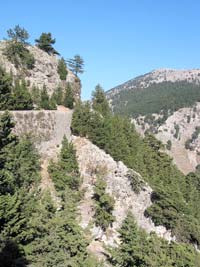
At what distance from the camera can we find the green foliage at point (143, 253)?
27.4 m

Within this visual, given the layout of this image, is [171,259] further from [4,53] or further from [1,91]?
[4,53]

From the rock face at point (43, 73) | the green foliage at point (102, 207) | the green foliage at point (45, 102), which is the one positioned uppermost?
the rock face at point (43, 73)

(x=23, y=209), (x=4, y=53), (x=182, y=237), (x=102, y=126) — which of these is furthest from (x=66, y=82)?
(x=23, y=209)

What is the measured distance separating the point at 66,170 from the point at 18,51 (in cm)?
3173

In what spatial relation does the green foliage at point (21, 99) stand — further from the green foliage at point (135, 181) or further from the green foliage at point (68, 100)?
the green foliage at point (135, 181)

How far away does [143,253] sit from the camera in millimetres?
27922

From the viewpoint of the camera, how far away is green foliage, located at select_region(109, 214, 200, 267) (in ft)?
90.0

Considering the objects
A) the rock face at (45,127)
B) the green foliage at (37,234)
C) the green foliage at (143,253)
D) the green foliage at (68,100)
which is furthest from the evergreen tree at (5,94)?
the green foliage at (143,253)

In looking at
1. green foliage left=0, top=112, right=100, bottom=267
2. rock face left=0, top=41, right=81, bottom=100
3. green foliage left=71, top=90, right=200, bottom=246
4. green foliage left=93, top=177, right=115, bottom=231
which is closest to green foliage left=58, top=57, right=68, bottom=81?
rock face left=0, top=41, right=81, bottom=100

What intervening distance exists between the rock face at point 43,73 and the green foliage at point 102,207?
2918 cm

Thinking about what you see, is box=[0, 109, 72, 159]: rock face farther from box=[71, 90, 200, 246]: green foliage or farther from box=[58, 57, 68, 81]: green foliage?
box=[58, 57, 68, 81]: green foliage

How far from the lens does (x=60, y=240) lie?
2536cm

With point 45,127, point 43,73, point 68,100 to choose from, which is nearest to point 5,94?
point 45,127

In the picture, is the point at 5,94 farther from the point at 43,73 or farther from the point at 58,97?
the point at 43,73
